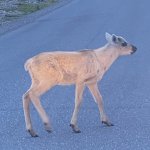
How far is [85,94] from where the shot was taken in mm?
11750

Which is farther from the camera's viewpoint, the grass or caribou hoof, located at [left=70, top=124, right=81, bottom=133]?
the grass

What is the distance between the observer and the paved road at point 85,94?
8516 millimetres

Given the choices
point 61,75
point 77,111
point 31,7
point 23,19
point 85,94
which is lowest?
point 31,7

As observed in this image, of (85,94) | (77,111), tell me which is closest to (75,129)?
(77,111)

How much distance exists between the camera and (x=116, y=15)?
2720 centimetres

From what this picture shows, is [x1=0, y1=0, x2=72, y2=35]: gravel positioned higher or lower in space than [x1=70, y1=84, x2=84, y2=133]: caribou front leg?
lower

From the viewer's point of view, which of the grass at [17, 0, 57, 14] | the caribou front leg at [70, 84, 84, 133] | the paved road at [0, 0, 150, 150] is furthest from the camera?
the grass at [17, 0, 57, 14]

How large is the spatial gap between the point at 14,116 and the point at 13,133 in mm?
1060

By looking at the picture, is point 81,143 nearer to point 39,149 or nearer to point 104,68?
point 39,149

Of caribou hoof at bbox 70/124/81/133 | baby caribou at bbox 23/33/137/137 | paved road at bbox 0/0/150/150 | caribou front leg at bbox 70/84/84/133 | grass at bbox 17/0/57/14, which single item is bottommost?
grass at bbox 17/0/57/14

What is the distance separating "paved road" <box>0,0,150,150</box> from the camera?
852 cm

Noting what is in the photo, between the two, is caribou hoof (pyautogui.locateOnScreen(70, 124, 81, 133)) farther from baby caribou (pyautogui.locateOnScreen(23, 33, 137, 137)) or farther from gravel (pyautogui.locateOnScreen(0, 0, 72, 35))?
gravel (pyautogui.locateOnScreen(0, 0, 72, 35))

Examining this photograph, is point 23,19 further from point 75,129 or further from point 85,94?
point 75,129

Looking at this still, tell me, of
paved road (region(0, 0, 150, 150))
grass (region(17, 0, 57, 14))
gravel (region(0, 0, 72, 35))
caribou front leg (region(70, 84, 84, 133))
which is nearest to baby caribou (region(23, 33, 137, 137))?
caribou front leg (region(70, 84, 84, 133))
